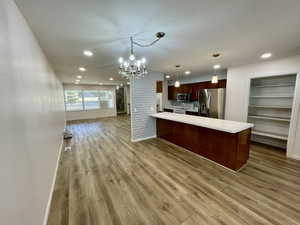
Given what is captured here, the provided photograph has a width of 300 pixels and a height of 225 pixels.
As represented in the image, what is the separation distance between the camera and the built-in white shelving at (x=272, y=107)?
11.8 feet

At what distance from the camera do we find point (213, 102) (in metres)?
4.93

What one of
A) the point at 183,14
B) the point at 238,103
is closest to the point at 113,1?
the point at 183,14

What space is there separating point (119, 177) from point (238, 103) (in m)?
4.24

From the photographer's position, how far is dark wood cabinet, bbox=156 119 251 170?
2.61m

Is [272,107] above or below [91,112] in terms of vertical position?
above

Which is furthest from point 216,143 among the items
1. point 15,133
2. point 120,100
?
point 120,100

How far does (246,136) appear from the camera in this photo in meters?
2.78

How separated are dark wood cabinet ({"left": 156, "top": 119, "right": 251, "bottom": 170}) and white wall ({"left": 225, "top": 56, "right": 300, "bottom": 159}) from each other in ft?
4.59

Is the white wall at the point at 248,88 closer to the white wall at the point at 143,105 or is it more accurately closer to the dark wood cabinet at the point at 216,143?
the dark wood cabinet at the point at 216,143

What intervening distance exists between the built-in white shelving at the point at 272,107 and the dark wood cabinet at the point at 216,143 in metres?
1.72

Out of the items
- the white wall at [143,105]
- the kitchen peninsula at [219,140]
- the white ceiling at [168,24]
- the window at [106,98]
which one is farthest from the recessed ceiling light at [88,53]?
the window at [106,98]

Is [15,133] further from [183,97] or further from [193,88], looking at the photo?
[183,97]

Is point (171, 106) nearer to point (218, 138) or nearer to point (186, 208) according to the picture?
point (218, 138)

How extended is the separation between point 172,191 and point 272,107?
384cm
